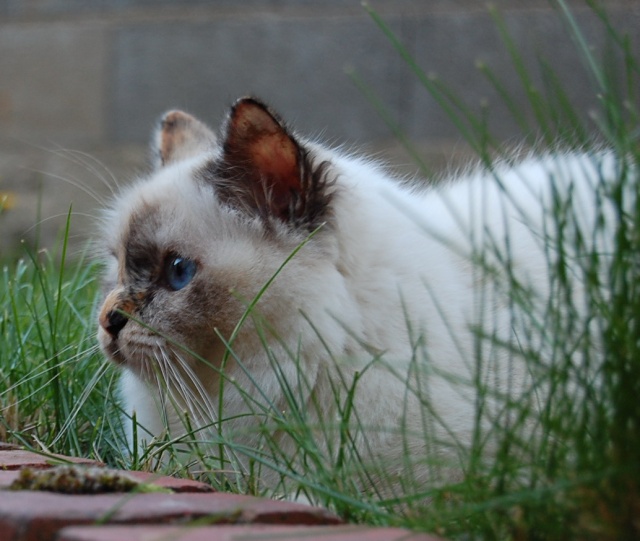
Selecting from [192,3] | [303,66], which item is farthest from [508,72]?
[192,3]

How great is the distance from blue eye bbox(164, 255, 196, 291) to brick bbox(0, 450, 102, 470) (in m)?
0.46

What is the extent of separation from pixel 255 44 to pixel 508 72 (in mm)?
1475

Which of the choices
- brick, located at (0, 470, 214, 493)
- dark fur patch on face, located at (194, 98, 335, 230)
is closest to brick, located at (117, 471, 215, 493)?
brick, located at (0, 470, 214, 493)

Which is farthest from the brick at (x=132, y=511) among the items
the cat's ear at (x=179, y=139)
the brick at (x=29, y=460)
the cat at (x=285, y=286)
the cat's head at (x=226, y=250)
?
the cat's ear at (x=179, y=139)

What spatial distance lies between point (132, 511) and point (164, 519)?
5cm

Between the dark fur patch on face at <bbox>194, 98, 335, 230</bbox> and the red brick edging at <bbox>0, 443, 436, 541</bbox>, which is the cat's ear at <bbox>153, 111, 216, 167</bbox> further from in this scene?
the red brick edging at <bbox>0, 443, 436, 541</bbox>

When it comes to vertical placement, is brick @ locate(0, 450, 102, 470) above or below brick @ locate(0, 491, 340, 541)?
above

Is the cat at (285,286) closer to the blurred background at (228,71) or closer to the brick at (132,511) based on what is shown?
the brick at (132,511)

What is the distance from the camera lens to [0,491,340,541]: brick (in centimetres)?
122

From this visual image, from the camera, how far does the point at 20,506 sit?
4.16 ft

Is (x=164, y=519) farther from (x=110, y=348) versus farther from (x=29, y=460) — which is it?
(x=110, y=348)

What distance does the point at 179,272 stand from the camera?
2156 millimetres

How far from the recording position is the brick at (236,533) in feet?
3.77

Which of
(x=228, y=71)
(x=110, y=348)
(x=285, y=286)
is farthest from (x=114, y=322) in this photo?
(x=228, y=71)
